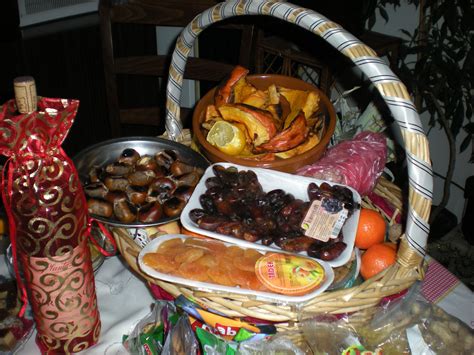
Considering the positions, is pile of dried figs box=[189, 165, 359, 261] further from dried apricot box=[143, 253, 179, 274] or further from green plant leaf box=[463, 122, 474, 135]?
green plant leaf box=[463, 122, 474, 135]

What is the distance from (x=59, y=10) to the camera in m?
2.55

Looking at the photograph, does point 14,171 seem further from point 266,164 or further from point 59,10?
point 59,10

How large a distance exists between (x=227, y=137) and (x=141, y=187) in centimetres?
20

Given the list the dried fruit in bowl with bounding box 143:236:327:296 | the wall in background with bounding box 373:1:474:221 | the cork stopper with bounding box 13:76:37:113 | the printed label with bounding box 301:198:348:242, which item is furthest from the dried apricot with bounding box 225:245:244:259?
the wall in background with bounding box 373:1:474:221

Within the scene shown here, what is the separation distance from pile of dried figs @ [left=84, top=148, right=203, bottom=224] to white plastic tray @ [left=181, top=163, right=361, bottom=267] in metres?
0.03

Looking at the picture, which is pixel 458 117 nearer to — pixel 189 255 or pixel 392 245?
pixel 392 245

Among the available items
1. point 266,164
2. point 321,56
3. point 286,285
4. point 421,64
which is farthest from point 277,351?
point 421,64

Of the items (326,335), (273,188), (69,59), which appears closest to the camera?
(326,335)

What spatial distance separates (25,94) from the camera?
0.65 meters

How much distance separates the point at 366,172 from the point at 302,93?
0.80 feet

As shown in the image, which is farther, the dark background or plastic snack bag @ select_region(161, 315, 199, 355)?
the dark background

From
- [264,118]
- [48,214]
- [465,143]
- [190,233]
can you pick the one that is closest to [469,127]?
[465,143]

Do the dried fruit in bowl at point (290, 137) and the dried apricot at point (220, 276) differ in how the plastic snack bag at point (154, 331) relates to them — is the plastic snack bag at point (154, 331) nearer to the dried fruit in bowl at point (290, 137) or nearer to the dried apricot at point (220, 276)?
the dried apricot at point (220, 276)

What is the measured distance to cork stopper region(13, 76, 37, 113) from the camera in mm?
647
